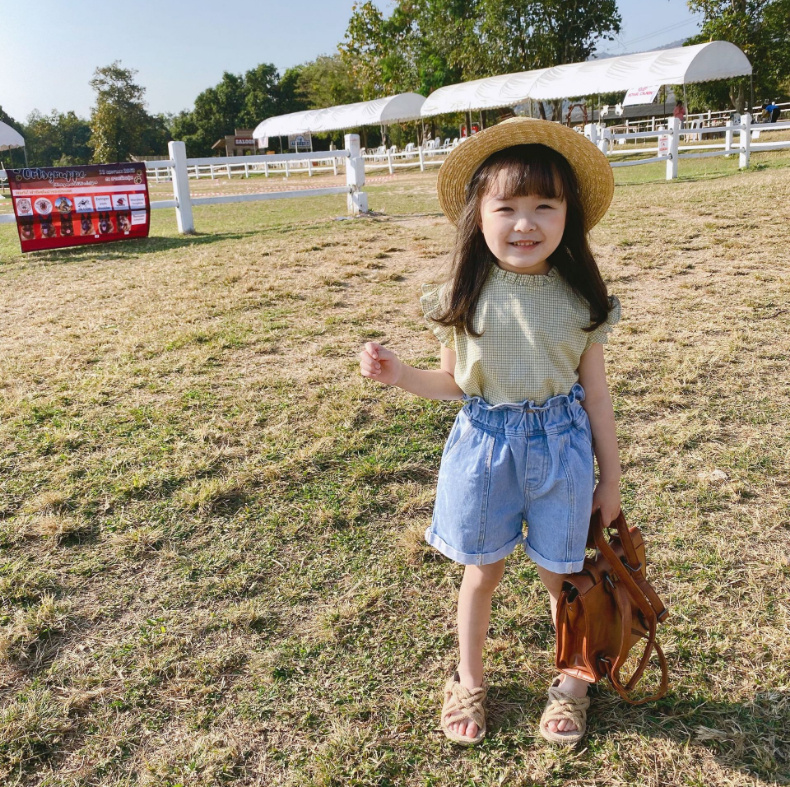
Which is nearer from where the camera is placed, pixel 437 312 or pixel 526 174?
pixel 526 174

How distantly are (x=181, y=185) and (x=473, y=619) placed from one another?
9690mm

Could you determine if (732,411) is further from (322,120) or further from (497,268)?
(322,120)

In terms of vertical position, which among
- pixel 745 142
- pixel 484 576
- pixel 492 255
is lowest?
pixel 484 576

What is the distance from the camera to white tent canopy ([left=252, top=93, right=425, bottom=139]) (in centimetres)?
3538

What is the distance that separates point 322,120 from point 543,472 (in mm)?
42984

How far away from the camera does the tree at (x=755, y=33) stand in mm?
30969

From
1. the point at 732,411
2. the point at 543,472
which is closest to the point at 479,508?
the point at 543,472

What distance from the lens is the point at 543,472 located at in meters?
1.60

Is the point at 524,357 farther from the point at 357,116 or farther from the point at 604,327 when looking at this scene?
the point at 357,116

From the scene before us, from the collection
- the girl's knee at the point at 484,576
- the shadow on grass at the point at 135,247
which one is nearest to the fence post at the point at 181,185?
the shadow on grass at the point at 135,247

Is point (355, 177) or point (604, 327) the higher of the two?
point (355, 177)

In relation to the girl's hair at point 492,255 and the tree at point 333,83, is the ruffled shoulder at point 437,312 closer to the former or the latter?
the girl's hair at point 492,255

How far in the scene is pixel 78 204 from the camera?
897 cm

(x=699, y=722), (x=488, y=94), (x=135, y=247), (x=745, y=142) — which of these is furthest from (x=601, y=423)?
(x=488, y=94)
